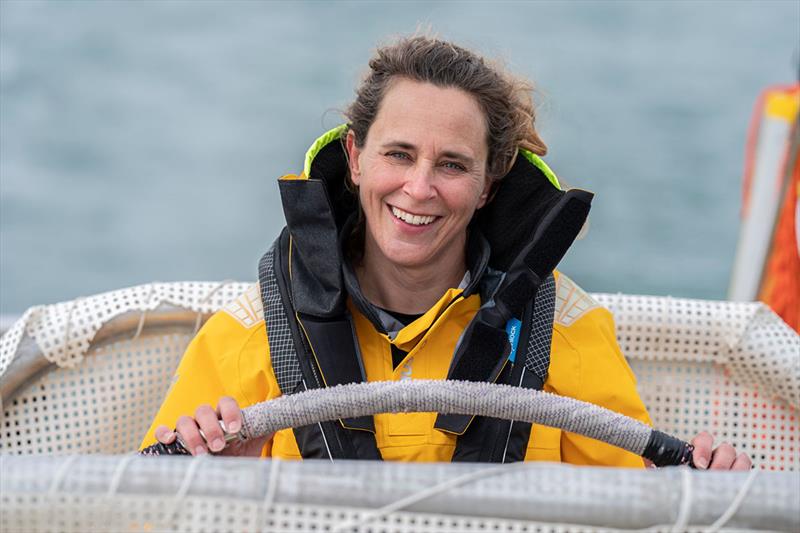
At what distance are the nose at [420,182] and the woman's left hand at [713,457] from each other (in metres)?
0.62

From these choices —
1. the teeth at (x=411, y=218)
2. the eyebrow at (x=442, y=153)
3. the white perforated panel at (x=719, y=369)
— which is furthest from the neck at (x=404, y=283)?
the white perforated panel at (x=719, y=369)

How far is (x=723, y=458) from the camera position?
1485 millimetres

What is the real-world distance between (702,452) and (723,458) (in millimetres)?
78

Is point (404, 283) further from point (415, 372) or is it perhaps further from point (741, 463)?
point (741, 463)

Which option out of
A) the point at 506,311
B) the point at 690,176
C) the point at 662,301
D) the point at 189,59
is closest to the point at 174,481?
the point at 506,311

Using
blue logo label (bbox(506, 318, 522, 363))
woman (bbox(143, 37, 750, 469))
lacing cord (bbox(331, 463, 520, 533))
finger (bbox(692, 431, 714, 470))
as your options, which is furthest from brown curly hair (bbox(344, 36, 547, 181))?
lacing cord (bbox(331, 463, 520, 533))

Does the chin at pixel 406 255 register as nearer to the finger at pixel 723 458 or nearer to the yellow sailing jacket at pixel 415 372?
the yellow sailing jacket at pixel 415 372

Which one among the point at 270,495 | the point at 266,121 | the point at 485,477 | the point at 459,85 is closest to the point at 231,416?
the point at 270,495

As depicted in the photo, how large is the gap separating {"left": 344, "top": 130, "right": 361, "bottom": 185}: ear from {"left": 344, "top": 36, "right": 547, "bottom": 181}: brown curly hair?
0.06ft

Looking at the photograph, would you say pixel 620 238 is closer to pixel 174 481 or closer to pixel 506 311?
pixel 506 311

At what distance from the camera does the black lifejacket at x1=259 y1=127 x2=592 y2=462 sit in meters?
1.74

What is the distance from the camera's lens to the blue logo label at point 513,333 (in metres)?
1.81

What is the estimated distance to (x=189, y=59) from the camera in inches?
394

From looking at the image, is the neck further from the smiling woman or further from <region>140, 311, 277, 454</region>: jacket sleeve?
<region>140, 311, 277, 454</region>: jacket sleeve
